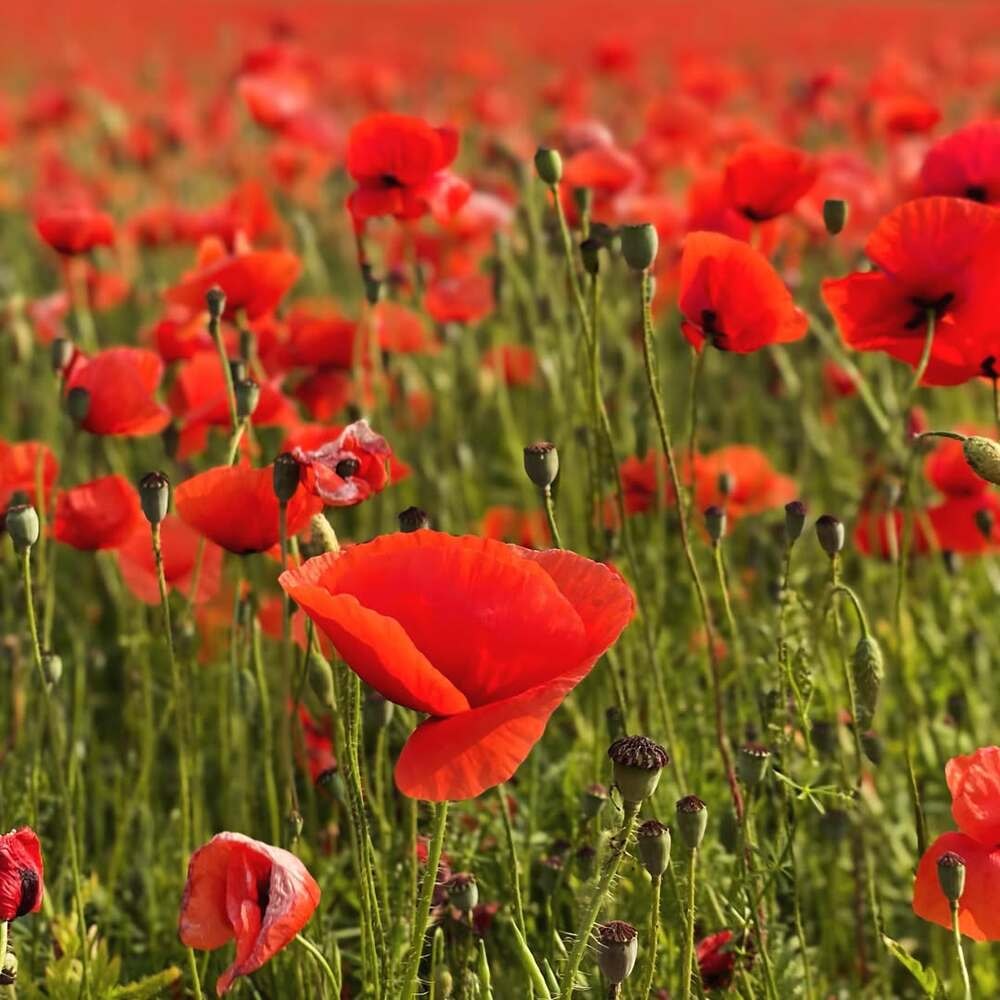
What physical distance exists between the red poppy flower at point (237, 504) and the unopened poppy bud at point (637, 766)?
45 centimetres

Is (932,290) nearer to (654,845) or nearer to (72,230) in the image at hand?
(654,845)

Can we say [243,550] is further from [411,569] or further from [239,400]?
[411,569]

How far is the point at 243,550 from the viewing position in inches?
58.0

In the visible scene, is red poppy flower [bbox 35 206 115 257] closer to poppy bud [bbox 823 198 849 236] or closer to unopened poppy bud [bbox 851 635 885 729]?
poppy bud [bbox 823 198 849 236]

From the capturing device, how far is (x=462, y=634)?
1.05 m

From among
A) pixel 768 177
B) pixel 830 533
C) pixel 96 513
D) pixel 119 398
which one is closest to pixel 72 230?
pixel 119 398

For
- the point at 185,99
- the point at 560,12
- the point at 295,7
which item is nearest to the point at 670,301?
the point at 185,99

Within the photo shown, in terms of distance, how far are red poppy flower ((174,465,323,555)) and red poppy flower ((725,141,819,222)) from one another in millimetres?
877

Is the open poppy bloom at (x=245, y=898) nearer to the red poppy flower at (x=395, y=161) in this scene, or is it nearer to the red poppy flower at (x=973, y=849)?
the red poppy flower at (x=973, y=849)

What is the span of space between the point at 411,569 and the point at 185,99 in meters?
5.45

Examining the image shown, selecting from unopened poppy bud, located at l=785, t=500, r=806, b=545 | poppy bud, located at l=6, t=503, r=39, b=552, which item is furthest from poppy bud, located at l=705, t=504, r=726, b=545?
poppy bud, located at l=6, t=503, r=39, b=552

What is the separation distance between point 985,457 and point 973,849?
1.17 ft

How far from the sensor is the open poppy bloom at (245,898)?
1.06 metres

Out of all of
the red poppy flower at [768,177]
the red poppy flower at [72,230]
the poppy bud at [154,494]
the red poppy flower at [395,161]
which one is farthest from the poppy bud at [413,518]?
the red poppy flower at [72,230]
